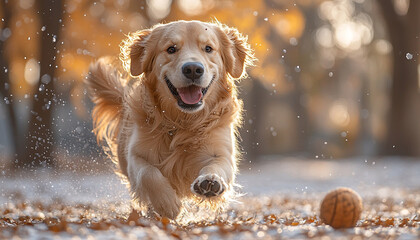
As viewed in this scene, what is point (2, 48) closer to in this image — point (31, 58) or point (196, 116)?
point (31, 58)

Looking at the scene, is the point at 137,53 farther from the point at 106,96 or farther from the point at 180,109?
the point at 106,96

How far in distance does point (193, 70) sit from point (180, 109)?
0.40m

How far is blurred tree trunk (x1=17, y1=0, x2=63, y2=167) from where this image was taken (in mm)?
15055

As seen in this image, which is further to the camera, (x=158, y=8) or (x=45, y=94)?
(x=158, y=8)

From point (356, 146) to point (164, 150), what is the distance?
35617mm

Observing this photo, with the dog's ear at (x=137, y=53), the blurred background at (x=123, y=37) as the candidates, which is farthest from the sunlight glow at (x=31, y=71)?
the dog's ear at (x=137, y=53)

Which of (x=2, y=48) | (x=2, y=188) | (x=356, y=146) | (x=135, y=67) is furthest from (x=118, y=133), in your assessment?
(x=356, y=146)

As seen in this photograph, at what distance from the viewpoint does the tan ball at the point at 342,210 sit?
14.4 ft

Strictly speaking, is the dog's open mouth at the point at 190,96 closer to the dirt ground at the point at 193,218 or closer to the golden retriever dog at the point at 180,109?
the golden retriever dog at the point at 180,109

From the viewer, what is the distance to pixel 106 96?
7188mm

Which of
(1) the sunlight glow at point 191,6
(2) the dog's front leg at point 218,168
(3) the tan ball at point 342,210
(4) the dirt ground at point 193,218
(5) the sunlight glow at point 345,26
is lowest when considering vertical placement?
(4) the dirt ground at point 193,218

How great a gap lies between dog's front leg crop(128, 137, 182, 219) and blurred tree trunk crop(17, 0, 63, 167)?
10.4 metres

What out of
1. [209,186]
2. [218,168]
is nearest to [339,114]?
[218,168]

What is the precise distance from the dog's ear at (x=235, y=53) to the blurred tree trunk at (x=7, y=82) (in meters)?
11.9
